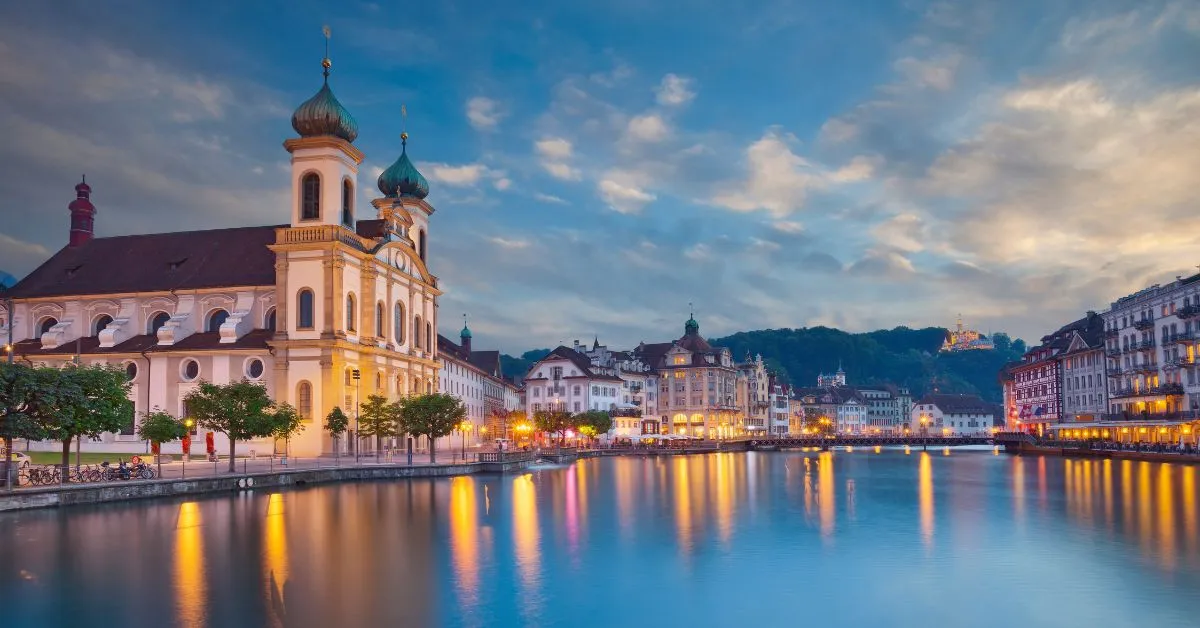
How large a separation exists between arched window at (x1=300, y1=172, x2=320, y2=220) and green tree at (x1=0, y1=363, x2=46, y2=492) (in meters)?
29.2

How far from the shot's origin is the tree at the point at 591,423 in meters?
101

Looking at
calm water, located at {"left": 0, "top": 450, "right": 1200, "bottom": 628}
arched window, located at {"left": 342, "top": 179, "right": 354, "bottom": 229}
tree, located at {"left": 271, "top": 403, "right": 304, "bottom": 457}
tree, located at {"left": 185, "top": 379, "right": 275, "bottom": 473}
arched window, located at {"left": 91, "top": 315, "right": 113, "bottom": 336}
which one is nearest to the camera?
calm water, located at {"left": 0, "top": 450, "right": 1200, "bottom": 628}

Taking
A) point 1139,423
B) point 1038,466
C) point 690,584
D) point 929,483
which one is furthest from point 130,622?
point 1139,423

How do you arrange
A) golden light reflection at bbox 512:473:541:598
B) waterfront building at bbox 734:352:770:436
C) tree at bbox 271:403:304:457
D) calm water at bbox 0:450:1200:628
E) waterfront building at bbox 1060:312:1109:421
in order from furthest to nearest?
waterfront building at bbox 734:352:770:436 < waterfront building at bbox 1060:312:1109:421 < tree at bbox 271:403:304:457 < golden light reflection at bbox 512:473:541:598 < calm water at bbox 0:450:1200:628

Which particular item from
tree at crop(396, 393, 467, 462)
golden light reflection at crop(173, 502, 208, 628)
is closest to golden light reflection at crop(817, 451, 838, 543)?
golden light reflection at crop(173, 502, 208, 628)

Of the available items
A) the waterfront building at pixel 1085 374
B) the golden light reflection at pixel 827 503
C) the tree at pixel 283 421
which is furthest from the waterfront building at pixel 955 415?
the tree at pixel 283 421

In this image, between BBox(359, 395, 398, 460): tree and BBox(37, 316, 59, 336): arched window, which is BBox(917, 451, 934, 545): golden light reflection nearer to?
BBox(359, 395, 398, 460): tree

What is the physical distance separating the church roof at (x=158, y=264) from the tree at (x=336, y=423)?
11798mm

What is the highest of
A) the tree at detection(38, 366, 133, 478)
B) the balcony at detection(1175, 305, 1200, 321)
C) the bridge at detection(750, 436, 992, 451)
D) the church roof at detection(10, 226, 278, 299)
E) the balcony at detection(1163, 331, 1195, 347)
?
the church roof at detection(10, 226, 278, 299)

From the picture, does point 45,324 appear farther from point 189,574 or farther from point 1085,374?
point 1085,374

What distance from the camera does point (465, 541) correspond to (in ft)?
98.4

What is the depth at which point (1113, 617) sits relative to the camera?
2039 cm

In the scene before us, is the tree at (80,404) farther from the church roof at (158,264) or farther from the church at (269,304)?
the church roof at (158,264)

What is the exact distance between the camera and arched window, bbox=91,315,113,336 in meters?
72.0
